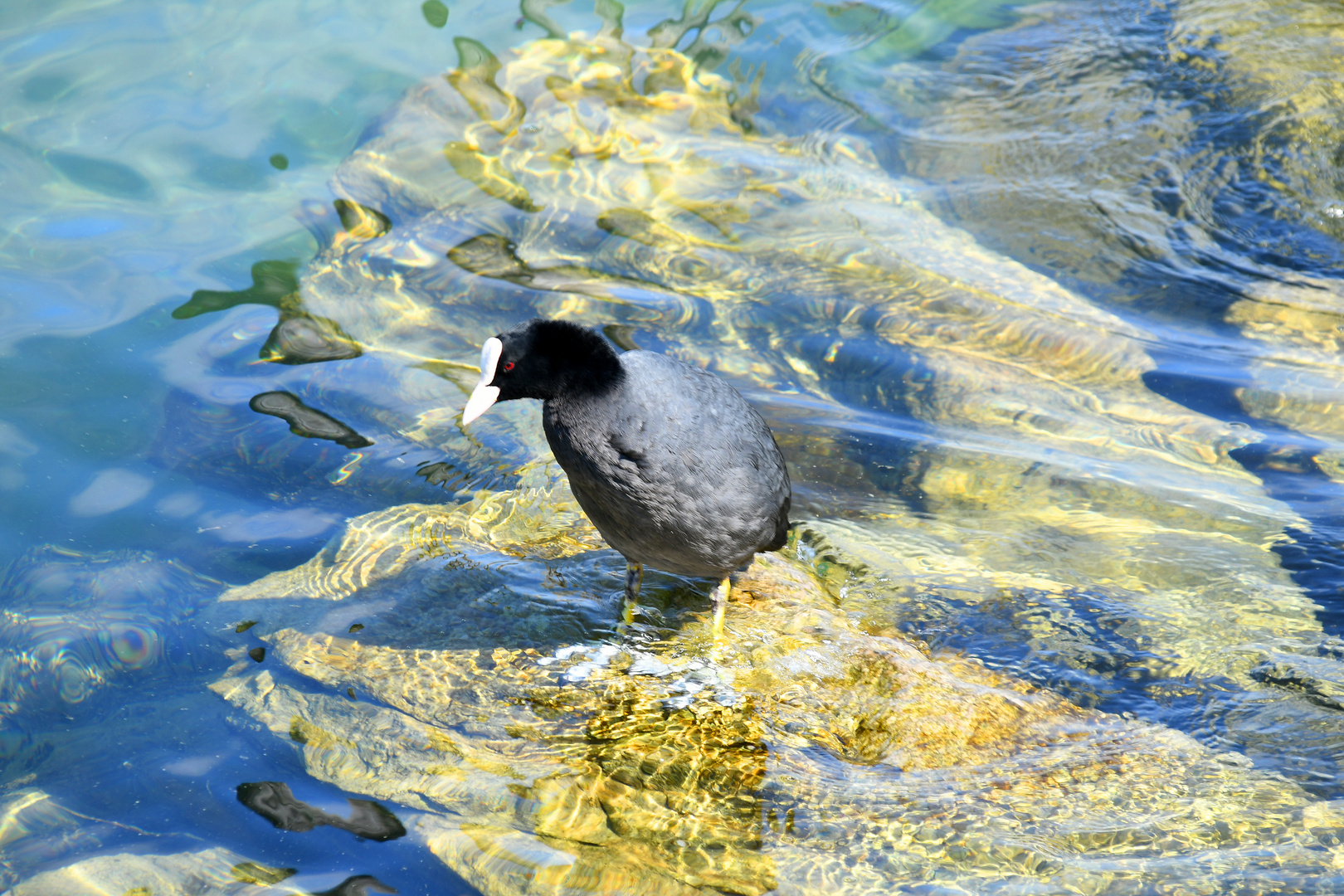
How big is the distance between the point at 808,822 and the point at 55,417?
415 centimetres

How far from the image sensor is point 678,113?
7.31 metres

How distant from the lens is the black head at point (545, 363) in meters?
3.10

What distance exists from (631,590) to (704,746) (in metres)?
0.89

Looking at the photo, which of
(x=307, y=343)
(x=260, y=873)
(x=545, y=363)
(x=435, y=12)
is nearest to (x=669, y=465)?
(x=545, y=363)

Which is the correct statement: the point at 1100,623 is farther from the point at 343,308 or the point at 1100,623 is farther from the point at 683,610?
the point at 343,308

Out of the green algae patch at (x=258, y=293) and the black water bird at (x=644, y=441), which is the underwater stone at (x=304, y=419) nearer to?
the green algae patch at (x=258, y=293)

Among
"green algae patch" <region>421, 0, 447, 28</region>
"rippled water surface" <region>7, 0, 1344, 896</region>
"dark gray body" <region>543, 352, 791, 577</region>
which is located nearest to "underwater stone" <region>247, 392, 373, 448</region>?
"rippled water surface" <region>7, 0, 1344, 896</region>

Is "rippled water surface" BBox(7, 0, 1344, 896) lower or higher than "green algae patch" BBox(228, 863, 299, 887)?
higher

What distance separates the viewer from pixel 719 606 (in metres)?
3.81

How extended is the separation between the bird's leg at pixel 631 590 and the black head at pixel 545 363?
39.6 inches

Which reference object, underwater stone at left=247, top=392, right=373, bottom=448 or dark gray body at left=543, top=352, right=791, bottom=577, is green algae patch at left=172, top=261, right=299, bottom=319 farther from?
dark gray body at left=543, top=352, right=791, bottom=577

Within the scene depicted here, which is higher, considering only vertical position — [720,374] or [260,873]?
[720,374]

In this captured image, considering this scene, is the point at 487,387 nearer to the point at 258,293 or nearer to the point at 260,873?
the point at 260,873

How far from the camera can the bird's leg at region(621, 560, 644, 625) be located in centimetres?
390
